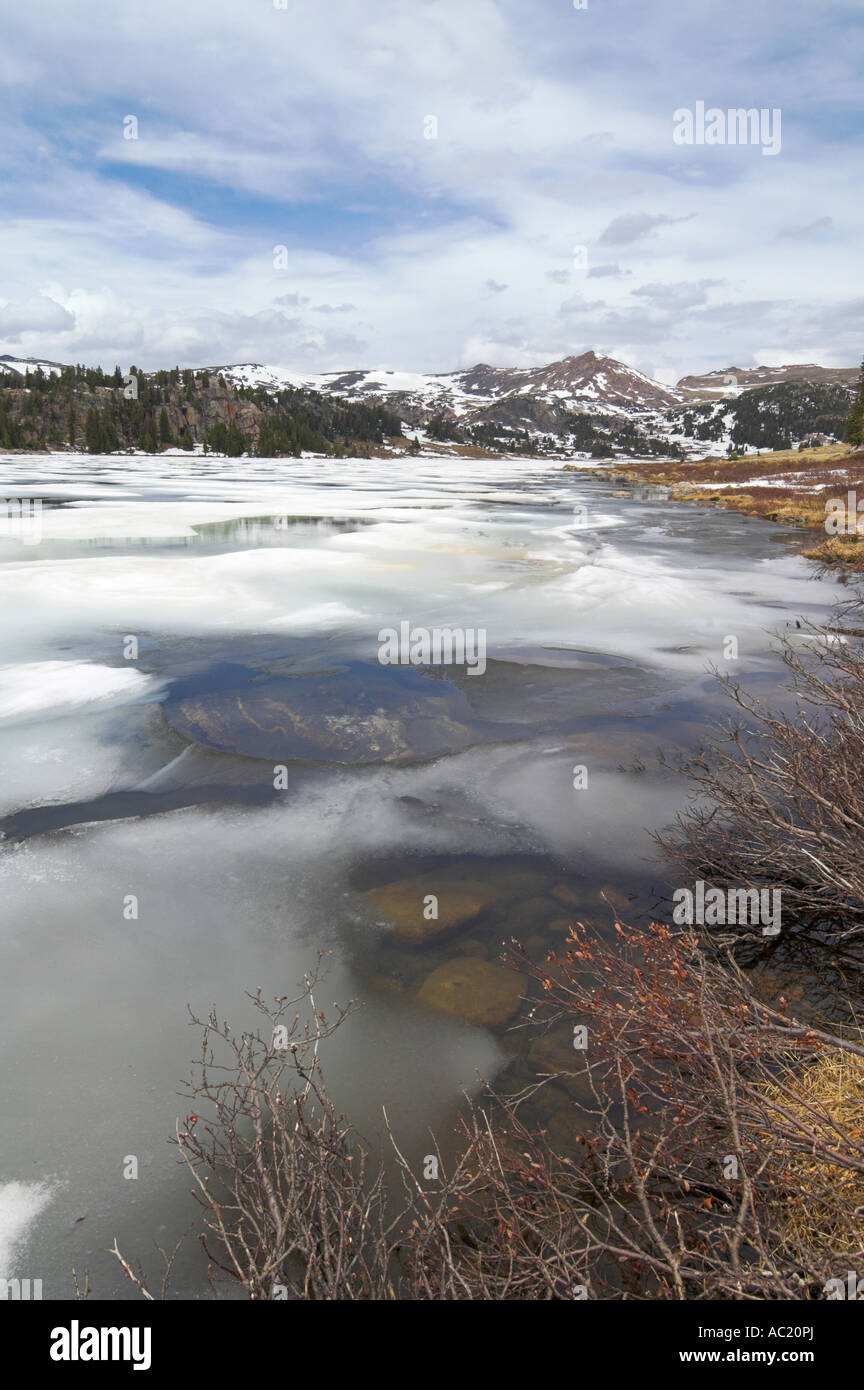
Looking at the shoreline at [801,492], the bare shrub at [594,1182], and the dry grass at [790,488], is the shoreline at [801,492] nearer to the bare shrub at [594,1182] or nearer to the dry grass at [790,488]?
the dry grass at [790,488]

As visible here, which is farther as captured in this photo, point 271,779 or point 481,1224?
point 271,779

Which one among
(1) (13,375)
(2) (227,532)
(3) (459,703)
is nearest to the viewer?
(3) (459,703)

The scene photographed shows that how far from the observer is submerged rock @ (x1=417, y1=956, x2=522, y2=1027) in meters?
4.74

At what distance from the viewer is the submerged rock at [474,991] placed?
4738 millimetres

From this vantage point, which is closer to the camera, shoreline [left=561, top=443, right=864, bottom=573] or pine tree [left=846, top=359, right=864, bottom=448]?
shoreline [left=561, top=443, right=864, bottom=573]

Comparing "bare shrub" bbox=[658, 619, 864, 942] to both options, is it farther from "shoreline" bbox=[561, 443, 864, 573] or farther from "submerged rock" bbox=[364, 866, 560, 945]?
"shoreline" bbox=[561, 443, 864, 573]

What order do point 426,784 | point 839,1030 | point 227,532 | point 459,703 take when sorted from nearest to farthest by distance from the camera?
point 839,1030, point 426,784, point 459,703, point 227,532

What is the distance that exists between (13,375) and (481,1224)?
628ft

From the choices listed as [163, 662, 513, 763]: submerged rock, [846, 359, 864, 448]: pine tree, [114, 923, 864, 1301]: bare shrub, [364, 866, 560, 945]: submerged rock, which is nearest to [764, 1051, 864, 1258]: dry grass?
[114, 923, 864, 1301]: bare shrub

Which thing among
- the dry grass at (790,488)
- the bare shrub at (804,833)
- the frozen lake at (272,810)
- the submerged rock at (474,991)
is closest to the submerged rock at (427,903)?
the frozen lake at (272,810)

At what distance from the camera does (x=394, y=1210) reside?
3459 millimetres

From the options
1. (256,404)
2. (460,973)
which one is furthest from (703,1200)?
(256,404)

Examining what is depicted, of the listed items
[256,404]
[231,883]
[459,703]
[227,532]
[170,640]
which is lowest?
[231,883]
